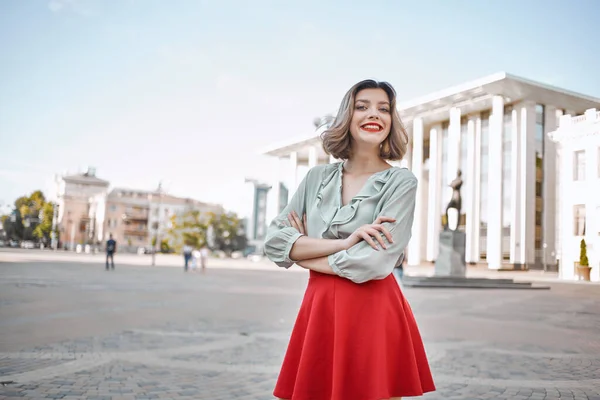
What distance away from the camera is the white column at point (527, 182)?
4.49m

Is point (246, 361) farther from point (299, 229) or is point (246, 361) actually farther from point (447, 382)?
point (299, 229)

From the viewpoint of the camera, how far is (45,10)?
20.1 feet

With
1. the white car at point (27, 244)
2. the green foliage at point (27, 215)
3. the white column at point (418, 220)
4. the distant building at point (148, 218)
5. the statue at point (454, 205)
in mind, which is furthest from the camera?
the distant building at point (148, 218)

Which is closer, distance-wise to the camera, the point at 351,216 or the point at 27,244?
the point at 351,216

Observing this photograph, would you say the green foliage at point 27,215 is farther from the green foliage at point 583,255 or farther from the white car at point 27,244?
the green foliage at point 583,255

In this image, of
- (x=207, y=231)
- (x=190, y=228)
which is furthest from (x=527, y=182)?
(x=207, y=231)

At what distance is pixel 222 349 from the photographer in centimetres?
681

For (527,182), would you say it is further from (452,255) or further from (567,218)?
(452,255)

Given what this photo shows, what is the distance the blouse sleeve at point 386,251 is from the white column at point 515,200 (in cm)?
221

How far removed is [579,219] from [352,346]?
2.84 metres

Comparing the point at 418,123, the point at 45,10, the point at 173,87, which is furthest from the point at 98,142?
the point at 418,123

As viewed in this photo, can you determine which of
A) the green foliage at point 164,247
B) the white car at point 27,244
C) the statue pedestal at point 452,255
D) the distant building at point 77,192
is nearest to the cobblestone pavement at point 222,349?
the white car at point 27,244

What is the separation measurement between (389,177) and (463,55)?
3047 mm

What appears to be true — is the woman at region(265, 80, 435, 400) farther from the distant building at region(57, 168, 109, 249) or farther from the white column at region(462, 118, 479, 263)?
the white column at region(462, 118, 479, 263)
